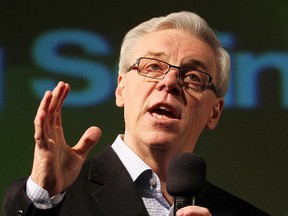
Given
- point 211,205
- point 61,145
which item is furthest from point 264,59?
point 61,145

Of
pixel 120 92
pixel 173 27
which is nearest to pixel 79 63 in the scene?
pixel 120 92

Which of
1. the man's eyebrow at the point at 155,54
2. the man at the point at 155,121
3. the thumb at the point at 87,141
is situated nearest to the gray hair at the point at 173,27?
the man at the point at 155,121

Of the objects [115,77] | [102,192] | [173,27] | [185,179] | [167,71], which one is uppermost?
[173,27]

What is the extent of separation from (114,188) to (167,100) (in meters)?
0.36

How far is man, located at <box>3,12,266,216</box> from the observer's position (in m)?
2.15

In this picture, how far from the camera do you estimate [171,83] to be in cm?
232

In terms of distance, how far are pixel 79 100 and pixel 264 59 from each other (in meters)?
0.89

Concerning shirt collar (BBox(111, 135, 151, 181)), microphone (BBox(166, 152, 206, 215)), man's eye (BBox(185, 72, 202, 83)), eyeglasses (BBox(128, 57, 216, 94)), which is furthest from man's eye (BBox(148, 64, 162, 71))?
microphone (BBox(166, 152, 206, 215))

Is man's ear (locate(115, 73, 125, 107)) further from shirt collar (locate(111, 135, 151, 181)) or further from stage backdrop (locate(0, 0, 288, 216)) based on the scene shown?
stage backdrop (locate(0, 0, 288, 216))

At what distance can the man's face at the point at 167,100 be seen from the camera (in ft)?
7.56

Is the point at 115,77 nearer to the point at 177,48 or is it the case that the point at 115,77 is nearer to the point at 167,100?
the point at 177,48

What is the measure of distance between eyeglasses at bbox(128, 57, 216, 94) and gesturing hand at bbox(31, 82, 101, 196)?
1.92 feet

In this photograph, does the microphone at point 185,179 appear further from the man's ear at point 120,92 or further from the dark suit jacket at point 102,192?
the man's ear at point 120,92

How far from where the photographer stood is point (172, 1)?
3174 mm
